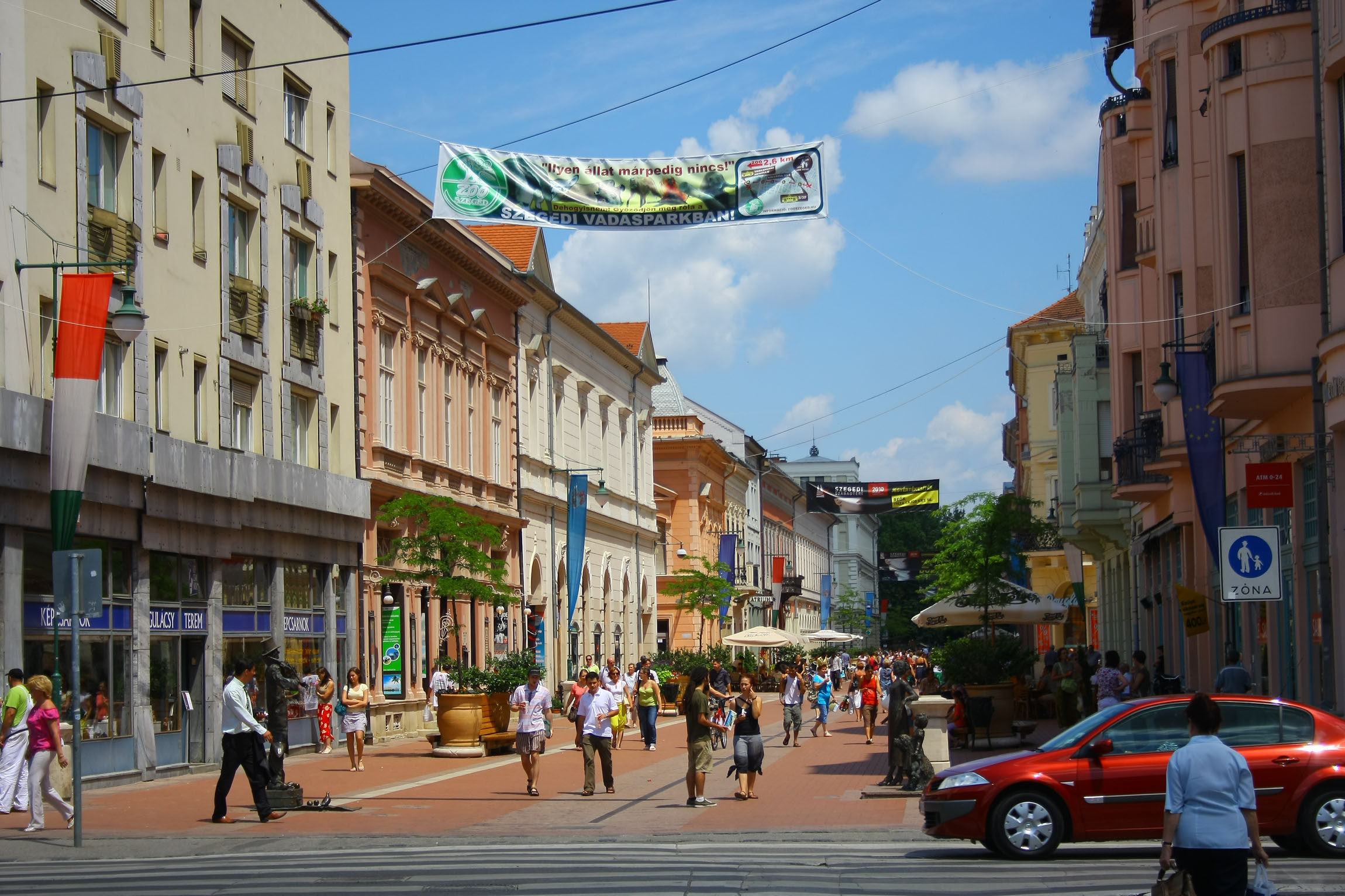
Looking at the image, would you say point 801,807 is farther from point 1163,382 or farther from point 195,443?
point 195,443

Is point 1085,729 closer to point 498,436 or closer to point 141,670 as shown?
point 141,670

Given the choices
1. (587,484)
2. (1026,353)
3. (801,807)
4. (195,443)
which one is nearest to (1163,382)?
(801,807)

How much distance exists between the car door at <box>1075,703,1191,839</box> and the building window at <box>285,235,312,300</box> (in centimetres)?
2202

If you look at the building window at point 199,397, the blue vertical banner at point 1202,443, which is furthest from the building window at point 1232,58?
the building window at point 199,397

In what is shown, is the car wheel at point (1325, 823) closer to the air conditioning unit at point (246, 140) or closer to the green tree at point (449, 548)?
the green tree at point (449, 548)

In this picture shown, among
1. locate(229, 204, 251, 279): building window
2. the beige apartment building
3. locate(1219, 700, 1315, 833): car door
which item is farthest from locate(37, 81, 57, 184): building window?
locate(1219, 700, 1315, 833): car door

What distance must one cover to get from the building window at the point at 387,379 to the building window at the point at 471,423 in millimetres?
5756

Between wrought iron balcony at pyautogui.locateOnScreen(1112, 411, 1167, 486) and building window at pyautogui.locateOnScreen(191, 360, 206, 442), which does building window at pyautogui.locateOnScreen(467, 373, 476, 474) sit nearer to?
building window at pyautogui.locateOnScreen(191, 360, 206, 442)

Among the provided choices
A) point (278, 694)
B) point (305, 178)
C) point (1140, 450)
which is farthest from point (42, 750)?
point (1140, 450)

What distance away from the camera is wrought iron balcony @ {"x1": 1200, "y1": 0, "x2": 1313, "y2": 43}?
21000mm

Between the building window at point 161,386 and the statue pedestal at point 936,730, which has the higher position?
the building window at point 161,386

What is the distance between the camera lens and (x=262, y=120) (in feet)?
103

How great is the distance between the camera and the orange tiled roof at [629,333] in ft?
232

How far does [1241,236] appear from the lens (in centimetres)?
2244
